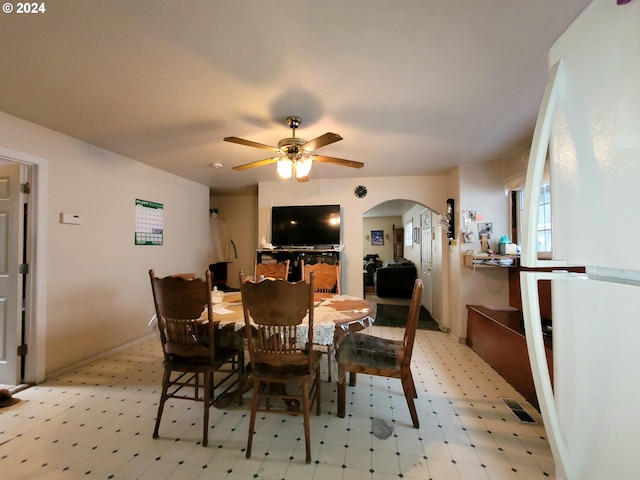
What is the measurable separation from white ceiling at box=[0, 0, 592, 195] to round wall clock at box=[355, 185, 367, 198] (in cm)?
143

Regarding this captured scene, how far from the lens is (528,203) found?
694 mm

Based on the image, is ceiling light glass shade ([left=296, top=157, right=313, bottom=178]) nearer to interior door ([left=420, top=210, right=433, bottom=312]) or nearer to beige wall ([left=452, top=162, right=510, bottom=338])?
beige wall ([left=452, top=162, right=510, bottom=338])

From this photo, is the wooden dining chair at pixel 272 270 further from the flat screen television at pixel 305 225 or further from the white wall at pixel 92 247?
the white wall at pixel 92 247

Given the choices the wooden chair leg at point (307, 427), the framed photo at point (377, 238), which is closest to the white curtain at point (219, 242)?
the wooden chair leg at point (307, 427)

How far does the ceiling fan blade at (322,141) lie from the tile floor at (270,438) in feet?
6.73

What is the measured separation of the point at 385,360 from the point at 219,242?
166 inches

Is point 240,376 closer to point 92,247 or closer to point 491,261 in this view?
point 92,247

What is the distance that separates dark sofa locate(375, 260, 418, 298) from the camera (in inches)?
243

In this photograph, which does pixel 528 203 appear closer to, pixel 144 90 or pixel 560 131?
pixel 560 131

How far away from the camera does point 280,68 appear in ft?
5.30

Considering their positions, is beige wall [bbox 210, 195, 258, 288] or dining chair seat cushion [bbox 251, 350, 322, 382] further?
beige wall [bbox 210, 195, 258, 288]

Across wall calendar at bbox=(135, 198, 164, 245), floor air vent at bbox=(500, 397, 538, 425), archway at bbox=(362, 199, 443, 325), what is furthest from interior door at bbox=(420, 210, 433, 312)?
wall calendar at bbox=(135, 198, 164, 245)

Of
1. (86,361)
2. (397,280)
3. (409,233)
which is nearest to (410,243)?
(409,233)

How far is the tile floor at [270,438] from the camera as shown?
4.88 ft
